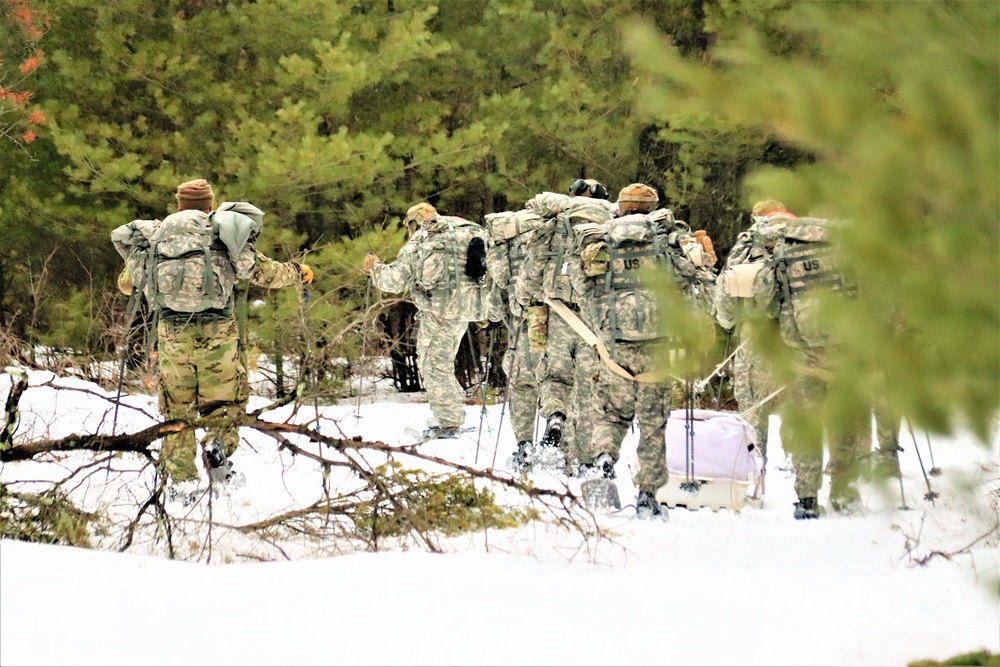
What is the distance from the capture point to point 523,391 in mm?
8016

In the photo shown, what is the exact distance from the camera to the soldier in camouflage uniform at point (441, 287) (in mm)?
8875

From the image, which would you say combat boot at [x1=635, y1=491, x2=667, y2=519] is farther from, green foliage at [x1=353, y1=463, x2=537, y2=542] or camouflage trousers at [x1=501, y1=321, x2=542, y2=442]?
camouflage trousers at [x1=501, y1=321, x2=542, y2=442]

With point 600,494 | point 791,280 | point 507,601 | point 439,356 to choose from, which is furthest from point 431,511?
point 439,356

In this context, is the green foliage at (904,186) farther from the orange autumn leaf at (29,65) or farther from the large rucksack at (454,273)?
the orange autumn leaf at (29,65)

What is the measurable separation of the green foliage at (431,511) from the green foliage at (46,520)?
4.05 feet

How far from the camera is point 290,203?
12.5 m

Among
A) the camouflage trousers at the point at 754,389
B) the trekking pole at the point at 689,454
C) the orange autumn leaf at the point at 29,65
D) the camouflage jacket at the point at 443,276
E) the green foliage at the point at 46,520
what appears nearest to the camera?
the green foliage at the point at 46,520

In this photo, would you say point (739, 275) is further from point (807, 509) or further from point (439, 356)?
point (439, 356)

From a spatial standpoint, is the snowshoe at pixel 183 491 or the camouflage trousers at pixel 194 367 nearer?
the snowshoe at pixel 183 491

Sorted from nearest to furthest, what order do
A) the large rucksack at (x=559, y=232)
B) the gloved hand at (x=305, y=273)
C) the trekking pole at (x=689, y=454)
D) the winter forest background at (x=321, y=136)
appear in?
the trekking pole at (x=689, y=454) → the gloved hand at (x=305, y=273) → the large rucksack at (x=559, y=232) → the winter forest background at (x=321, y=136)

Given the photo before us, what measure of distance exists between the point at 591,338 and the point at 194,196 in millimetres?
2703

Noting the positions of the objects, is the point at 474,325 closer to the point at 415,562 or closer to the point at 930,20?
the point at 415,562

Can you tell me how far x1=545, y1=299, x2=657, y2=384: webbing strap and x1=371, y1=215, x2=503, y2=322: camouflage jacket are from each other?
1688 mm

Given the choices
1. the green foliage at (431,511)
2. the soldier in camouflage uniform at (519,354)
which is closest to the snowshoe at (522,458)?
the soldier in camouflage uniform at (519,354)
